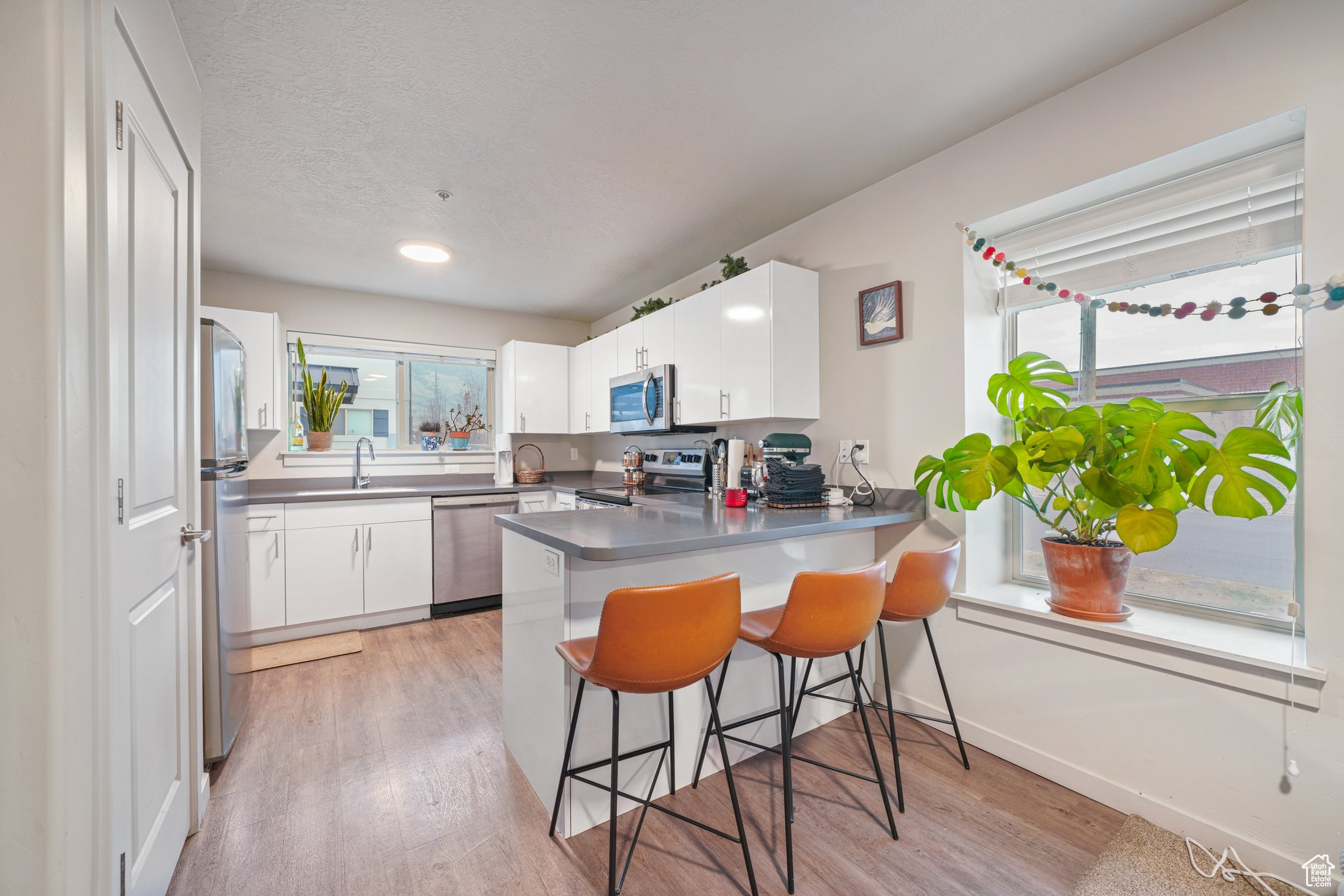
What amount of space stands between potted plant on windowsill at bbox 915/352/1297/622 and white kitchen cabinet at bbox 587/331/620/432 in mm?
2543

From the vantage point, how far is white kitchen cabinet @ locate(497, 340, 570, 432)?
4.50 meters

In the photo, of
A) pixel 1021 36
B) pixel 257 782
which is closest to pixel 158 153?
pixel 257 782

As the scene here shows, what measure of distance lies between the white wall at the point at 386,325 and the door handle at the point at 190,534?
266cm

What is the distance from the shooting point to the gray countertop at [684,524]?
5.17ft

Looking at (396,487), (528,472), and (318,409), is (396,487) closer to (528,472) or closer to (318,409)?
(318,409)

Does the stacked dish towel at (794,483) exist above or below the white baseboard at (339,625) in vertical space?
above

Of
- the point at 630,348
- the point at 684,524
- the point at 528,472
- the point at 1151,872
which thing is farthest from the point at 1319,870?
the point at 528,472

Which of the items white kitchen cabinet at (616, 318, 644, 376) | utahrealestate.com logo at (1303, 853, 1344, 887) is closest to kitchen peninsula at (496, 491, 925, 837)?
utahrealestate.com logo at (1303, 853, 1344, 887)

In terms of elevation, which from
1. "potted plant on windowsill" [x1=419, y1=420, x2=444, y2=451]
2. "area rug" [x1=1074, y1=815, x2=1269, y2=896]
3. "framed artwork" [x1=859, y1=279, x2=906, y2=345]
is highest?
"framed artwork" [x1=859, y1=279, x2=906, y2=345]

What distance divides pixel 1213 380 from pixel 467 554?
4.01m

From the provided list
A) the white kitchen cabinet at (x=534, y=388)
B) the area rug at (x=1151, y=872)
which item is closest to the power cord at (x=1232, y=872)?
the area rug at (x=1151, y=872)

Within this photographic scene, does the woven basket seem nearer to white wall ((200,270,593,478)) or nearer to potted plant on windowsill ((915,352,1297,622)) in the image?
white wall ((200,270,593,478))

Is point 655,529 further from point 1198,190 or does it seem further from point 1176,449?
point 1198,190

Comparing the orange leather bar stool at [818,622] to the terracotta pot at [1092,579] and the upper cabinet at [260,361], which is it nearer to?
the terracotta pot at [1092,579]
